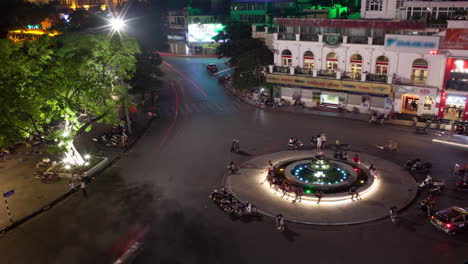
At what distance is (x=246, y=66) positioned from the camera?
168 ft

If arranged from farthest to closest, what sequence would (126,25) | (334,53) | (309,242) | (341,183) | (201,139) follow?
(126,25) → (334,53) → (201,139) → (341,183) → (309,242)

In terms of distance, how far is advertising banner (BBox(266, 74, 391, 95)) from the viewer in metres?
41.9

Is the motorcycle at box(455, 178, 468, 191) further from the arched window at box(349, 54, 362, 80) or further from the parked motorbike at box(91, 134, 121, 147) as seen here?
the parked motorbike at box(91, 134, 121, 147)

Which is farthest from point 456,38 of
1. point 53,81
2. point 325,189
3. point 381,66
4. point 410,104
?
point 53,81

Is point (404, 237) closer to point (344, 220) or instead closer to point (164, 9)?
point (344, 220)

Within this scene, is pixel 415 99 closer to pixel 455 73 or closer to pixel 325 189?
pixel 455 73

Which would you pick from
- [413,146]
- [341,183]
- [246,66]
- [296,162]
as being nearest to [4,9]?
[246,66]

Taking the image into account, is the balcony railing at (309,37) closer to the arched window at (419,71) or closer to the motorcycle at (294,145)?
the arched window at (419,71)

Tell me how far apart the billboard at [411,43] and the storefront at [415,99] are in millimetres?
4114

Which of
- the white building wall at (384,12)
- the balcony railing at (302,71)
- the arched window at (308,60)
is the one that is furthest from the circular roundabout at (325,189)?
the white building wall at (384,12)

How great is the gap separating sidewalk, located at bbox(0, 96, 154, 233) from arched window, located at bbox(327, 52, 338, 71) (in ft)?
78.4

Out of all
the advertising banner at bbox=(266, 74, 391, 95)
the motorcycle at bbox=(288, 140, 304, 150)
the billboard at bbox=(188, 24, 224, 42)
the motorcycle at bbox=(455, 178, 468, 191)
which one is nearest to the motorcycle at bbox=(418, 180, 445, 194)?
the motorcycle at bbox=(455, 178, 468, 191)

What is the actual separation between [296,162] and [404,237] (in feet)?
36.4

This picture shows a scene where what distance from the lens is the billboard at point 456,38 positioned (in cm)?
3581
